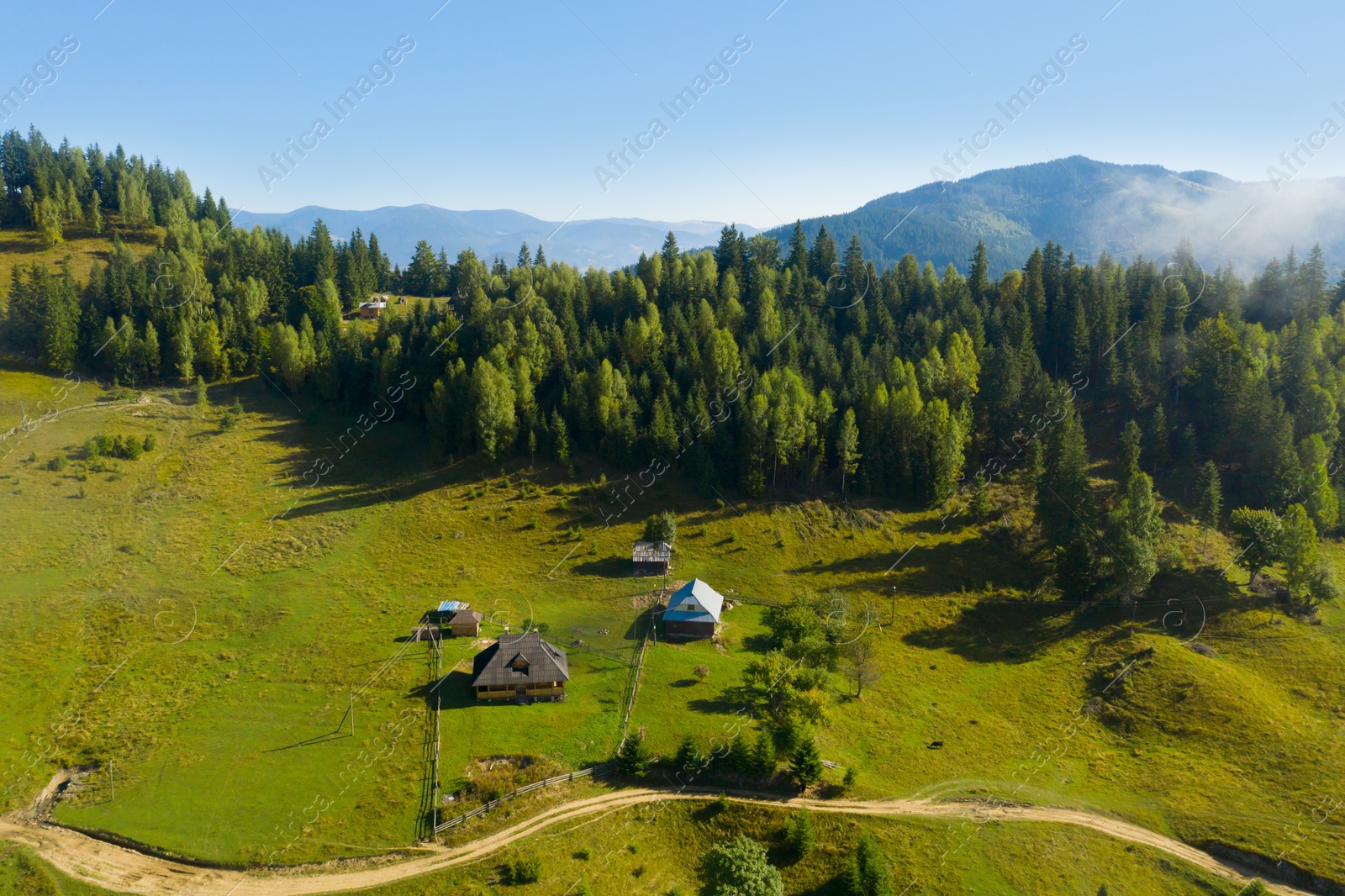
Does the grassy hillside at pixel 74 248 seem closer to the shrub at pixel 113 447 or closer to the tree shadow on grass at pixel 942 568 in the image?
the shrub at pixel 113 447

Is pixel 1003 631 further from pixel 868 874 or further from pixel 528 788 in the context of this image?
pixel 528 788

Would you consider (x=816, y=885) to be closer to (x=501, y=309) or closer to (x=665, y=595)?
(x=665, y=595)

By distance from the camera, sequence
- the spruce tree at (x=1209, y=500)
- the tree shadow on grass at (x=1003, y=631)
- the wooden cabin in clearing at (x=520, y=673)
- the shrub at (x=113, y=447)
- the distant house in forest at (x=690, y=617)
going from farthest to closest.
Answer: the shrub at (x=113, y=447) < the spruce tree at (x=1209, y=500) < the tree shadow on grass at (x=1003, y=631) < the distant house in forest at (x=690, y=617) < the wooden cabin in clearing at (x=520, y=673)

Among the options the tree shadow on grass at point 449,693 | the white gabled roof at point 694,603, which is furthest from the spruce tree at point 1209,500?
the tree shadow on grass at point 449,693

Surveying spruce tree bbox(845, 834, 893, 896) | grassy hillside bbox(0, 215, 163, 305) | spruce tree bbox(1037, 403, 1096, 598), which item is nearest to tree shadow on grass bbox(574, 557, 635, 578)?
spruce tree bbox(845, 834, 893, 896)

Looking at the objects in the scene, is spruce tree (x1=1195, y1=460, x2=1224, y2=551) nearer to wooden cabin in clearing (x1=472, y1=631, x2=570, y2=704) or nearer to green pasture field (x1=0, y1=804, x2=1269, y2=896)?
green pasture field (x1=0, y1=804, x2=1269, y2=896)

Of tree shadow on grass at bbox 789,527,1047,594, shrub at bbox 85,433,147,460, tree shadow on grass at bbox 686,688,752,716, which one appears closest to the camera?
tree shadow on grass at bbox 686,688,752,716
